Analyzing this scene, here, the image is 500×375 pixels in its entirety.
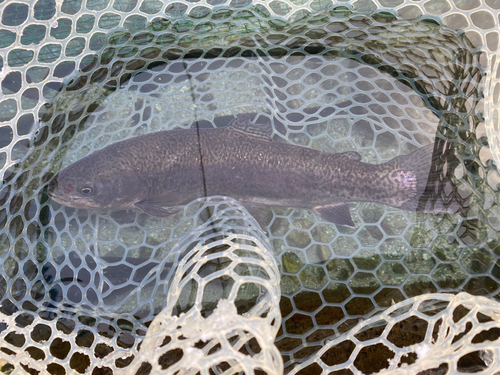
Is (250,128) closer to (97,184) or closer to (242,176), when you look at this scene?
(242,176)

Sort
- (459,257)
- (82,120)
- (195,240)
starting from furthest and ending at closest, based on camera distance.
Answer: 1. (82,120)
2. (459,257)
3. (195,240)

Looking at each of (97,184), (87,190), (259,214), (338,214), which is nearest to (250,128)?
(259,214)

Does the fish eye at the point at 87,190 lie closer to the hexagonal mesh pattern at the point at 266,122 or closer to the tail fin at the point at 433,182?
the hexagonal mesh pattern at the point at 266,122

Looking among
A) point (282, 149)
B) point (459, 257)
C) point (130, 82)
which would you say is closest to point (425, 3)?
point (282, 149)

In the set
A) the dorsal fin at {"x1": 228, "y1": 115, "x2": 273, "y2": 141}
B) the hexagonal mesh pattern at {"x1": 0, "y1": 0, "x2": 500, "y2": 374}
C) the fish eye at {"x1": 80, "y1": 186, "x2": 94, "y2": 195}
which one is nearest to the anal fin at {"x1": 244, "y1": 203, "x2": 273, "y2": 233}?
the hexagonal mesh pattern at {"x1": 0, "y1": 0, "x2": 500, "y2": 374}

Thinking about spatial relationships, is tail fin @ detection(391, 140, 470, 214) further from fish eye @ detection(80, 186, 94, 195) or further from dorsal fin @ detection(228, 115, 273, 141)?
fish eye @ detection(80, 186, 94, 195)

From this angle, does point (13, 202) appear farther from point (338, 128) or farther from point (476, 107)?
point (476, 107)
